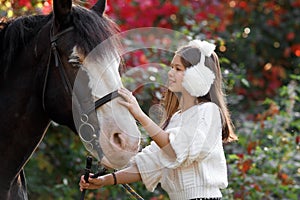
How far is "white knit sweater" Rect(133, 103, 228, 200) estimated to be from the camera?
2.81 m

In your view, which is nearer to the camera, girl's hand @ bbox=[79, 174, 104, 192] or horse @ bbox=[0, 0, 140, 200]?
horse @ bbox=[0, 0, 140, 200]

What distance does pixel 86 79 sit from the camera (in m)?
2.86

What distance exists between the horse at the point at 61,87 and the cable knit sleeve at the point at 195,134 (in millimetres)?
157

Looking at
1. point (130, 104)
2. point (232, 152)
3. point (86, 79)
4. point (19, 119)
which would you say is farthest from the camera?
point (232, 152)

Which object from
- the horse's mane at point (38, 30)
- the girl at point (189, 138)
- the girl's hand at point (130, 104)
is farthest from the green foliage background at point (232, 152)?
the girl's hand at point (130, 104)

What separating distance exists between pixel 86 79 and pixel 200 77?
1.47ft

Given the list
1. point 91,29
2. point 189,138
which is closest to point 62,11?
point 91,29

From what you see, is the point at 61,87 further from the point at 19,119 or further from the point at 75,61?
the point at 19,119

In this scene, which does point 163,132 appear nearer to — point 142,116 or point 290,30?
point 142,116

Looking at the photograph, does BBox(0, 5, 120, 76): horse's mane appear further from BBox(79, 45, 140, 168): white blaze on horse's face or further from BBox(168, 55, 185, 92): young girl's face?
BBox(168, 55, 185, 92): young girl's face

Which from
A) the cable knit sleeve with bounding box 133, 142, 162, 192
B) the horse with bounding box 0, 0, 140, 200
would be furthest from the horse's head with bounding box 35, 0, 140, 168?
the cable knit sleeve with bounding box 133, 142, 162, 192

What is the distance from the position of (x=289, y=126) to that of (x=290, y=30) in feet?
11.5

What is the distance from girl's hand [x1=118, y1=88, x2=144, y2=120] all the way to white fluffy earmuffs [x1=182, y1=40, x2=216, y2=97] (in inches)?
9.3

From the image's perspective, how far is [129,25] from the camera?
5812 millimetres
